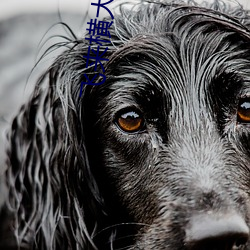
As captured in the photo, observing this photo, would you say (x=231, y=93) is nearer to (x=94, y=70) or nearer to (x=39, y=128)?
(x=94, y=70)

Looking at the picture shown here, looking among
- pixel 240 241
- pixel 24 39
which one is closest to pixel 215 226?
pixel 240 241

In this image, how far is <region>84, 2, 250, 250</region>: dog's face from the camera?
9.52ft

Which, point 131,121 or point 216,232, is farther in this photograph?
point 131,121

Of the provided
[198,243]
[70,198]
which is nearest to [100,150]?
[70,198]

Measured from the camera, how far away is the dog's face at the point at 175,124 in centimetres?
290

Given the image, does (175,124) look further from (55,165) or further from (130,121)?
(55,165)

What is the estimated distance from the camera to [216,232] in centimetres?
263

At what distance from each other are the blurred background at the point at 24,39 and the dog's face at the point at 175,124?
58cm

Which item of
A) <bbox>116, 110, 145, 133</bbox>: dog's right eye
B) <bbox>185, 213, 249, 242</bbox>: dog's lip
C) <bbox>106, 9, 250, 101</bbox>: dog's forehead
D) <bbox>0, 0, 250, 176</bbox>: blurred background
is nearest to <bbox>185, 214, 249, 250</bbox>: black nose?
<bbox>185, 213, 249, 242</bbox>: dog's lip

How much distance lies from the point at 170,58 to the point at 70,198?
0.77 metres

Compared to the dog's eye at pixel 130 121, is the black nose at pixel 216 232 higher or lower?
lower

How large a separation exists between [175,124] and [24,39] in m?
1.59

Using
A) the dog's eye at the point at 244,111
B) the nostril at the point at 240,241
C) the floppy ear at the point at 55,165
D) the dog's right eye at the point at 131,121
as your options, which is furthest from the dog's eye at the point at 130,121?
the nostril at the point at 240,241

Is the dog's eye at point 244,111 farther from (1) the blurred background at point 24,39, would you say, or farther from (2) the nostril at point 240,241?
(1) the blurred background at point 24,39
